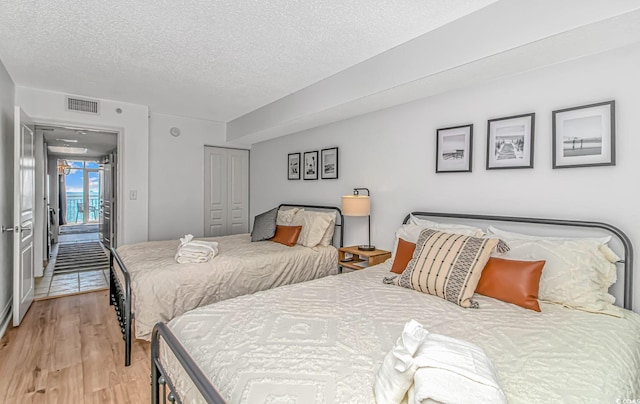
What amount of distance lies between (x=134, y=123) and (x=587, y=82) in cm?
465

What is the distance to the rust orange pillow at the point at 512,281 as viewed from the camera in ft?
5.87

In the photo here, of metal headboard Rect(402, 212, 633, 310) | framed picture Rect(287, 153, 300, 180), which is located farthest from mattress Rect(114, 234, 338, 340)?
metal headboard Rect(402, 212, 633, 310)

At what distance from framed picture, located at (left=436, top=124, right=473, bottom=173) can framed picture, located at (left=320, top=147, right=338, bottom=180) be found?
52.6 inches

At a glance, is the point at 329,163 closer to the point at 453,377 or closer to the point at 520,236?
the point at 520,236

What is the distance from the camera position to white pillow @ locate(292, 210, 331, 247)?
356 centimetres

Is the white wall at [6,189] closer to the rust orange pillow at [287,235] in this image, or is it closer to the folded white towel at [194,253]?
the folded white towel at [194,253]

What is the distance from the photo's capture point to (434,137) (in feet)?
9.29

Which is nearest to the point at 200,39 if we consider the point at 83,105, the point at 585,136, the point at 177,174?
the point at 83,105

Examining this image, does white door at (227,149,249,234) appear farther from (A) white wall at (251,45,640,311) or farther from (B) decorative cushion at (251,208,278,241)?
(A) white wall at (251,45,640,311)

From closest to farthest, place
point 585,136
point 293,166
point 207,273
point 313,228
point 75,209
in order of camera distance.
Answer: point 585,136
point 207,273
point 313,228
point 293,166
point 75,209

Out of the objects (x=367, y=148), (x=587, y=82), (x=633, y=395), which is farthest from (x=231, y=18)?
(x=633, y=395)

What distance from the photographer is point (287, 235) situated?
373 cm

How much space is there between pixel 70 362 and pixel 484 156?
→ 350 cm

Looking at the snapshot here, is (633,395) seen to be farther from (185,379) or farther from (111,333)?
(111,333)
